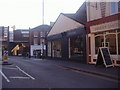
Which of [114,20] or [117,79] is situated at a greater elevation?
[114,20]

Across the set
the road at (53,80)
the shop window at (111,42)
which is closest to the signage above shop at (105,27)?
the shop window at (111,42)

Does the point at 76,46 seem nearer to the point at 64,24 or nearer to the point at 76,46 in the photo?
the point at 76,46

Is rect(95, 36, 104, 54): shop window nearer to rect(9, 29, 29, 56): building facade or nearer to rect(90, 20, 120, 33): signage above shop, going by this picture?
rect(90, 20, 120, 33): signage above shop

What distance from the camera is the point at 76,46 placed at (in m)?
29.4

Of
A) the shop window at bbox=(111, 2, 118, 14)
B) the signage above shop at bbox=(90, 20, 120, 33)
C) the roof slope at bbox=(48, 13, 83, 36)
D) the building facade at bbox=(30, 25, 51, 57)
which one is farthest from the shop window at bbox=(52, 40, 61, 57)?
the building facade at bbox=(30, 25, 51, 57)

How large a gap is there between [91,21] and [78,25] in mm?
4256

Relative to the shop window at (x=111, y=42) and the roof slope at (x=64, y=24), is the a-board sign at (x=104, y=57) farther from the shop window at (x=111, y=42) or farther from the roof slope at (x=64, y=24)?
the roof slope at (x=64, y=24)

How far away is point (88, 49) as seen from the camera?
2492 centimetres

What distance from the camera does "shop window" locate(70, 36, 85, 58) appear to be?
1092 inches

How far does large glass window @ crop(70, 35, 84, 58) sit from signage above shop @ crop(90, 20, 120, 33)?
4.04 m

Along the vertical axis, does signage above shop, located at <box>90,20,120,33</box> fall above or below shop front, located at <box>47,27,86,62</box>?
above

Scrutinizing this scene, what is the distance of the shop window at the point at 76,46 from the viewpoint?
27728 millimetres

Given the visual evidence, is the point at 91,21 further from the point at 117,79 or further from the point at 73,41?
the point at 117,79

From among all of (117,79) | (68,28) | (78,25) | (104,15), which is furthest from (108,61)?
(68,28)
